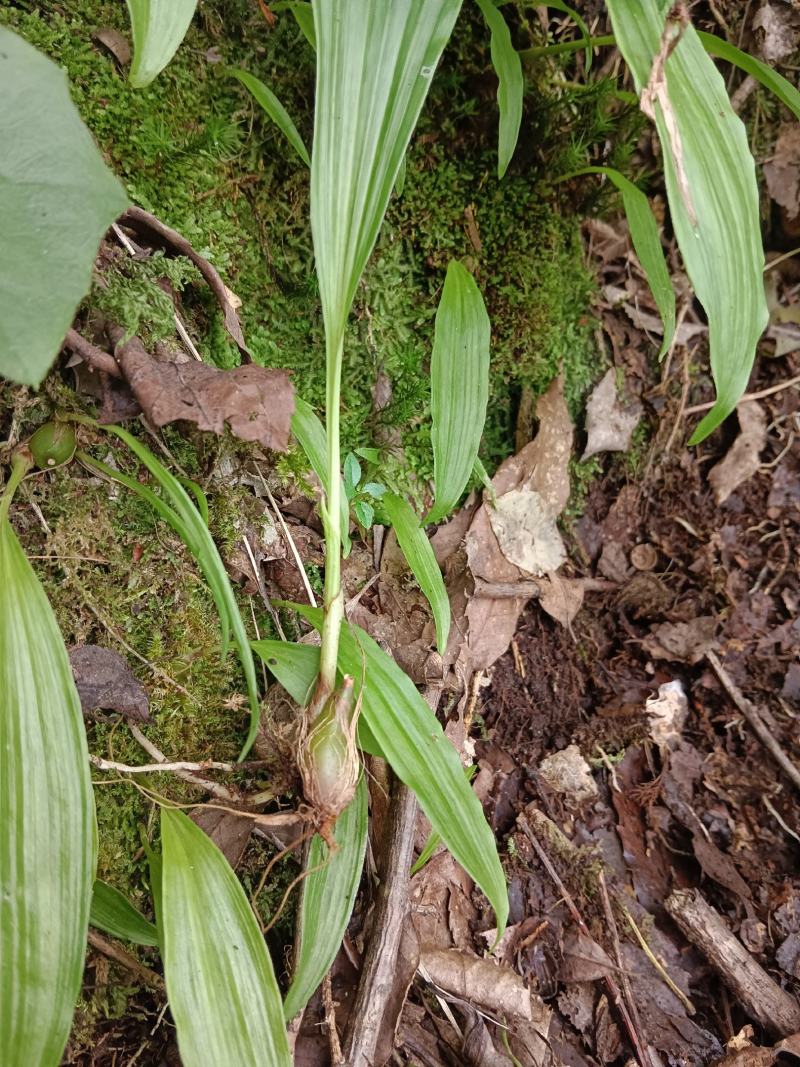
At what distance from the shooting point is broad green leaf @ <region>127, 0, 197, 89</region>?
0.74m

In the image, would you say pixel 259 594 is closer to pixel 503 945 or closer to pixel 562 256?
pixel 503 945

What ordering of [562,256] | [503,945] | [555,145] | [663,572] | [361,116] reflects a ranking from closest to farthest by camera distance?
[361,116] → [503,945] → [555,145] → [562,256] → [663,572]

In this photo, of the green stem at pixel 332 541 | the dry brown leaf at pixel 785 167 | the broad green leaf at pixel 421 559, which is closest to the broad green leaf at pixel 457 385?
the broad green leaf at pixel 421 559

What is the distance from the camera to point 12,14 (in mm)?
944

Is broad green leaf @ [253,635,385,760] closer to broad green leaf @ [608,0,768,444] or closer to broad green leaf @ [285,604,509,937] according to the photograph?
broad green leaf @ [285,604,509,937]

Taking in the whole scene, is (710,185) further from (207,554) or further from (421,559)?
(207,554)

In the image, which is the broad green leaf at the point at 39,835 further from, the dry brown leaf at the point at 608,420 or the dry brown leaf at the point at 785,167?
the dry brown leaf at the point at 785,167

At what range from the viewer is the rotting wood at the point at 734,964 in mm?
1268

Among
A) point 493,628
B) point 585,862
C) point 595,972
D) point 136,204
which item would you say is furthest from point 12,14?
point 595,972

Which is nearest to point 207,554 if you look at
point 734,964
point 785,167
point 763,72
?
point 763,72

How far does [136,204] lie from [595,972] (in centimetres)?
160

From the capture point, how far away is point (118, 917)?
2.94 ft

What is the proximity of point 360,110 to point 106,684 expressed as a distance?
860 millimetres

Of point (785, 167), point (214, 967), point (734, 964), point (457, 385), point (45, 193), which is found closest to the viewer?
point (45, 193)
